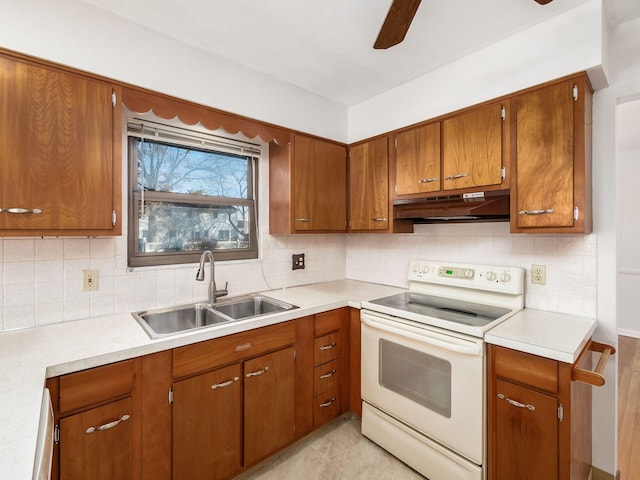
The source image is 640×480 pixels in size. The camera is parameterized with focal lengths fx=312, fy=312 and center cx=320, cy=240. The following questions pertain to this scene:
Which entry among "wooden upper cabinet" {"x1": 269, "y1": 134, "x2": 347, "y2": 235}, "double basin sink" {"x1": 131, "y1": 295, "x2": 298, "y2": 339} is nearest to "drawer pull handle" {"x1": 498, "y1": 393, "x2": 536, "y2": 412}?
"double basin sink" {"x1": 131, "y1": 295, "x2": 298, "y2": 339}

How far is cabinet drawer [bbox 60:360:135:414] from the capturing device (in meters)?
1.18

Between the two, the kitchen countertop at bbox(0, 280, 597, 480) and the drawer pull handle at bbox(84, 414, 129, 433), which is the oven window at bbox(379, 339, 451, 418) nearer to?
the kitchen countertop at bbox(0, 280, 597, 480)

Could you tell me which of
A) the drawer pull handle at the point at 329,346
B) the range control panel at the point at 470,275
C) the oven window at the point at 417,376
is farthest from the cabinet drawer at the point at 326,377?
the range control panel at the point at 470,275

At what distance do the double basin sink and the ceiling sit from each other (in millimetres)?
1594

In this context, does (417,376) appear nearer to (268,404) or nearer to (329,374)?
(329,374)

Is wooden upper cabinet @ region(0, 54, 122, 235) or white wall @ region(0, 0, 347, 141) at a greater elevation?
white wall @ region(0, 0, 347, 141)

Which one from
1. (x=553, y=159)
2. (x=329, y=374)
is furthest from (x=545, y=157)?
(x=329, y=374)

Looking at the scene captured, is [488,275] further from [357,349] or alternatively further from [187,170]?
[187,170]

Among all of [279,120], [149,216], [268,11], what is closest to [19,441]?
[149,216]

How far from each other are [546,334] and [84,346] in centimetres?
204

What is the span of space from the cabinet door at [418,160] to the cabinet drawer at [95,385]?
1917 millimetres

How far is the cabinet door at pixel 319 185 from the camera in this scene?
2.35m

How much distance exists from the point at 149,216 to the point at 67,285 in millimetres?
572

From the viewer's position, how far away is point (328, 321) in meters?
2.09
